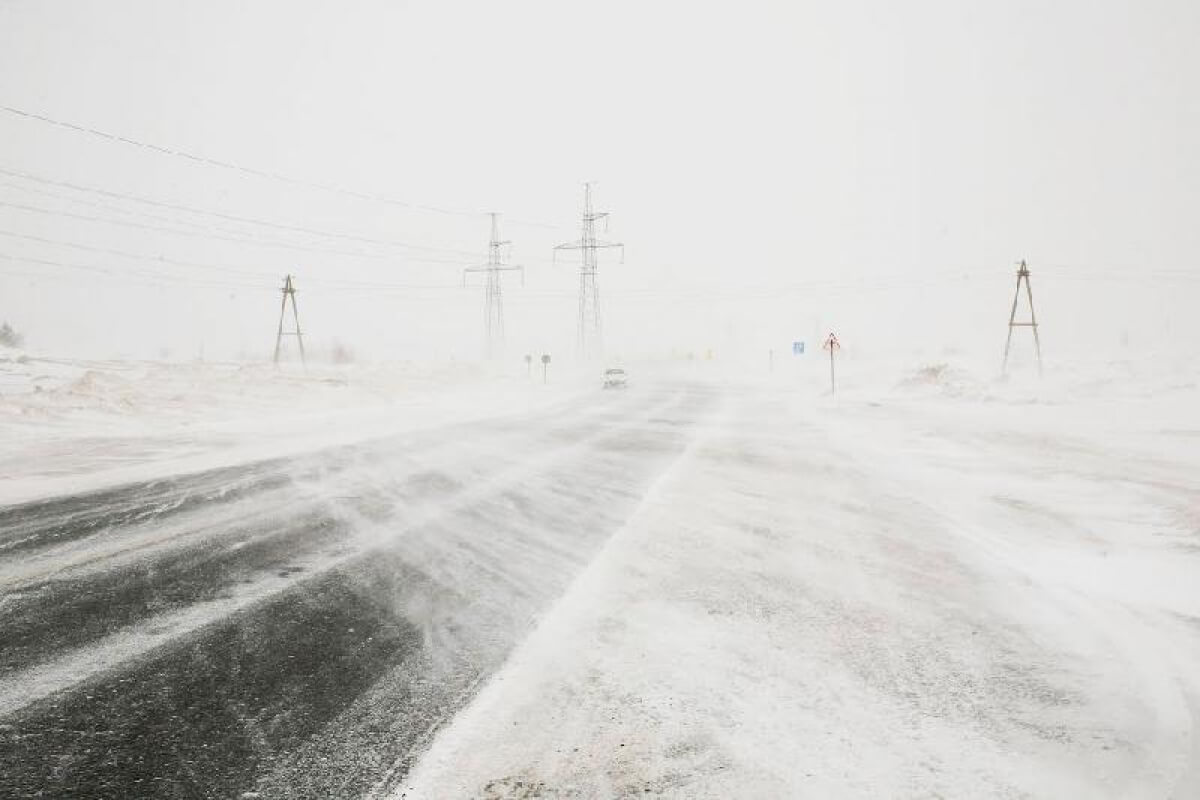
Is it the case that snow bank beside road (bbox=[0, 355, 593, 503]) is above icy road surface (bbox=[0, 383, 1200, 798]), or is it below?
above

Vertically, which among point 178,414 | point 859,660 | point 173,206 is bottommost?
point 859,660

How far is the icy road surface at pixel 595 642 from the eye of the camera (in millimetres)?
2213

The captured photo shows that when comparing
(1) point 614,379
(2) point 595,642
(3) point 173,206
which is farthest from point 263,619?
(3) point 173,206

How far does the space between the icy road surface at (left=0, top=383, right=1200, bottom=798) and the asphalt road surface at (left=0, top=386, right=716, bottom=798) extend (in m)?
0.02

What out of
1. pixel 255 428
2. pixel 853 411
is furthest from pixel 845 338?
pixel 255 428

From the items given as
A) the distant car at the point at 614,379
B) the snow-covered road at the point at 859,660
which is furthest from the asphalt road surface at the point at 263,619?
the distant car at the point at 614,379

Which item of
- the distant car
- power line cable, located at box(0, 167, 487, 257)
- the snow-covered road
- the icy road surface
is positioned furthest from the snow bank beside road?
power line cable, located at box(0, 167, 487, 257)

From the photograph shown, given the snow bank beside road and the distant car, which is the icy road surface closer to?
the snow bank beside road

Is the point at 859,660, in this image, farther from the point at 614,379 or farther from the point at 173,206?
the point at 173,206

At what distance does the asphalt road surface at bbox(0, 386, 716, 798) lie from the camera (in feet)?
7.20

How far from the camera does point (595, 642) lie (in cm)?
325

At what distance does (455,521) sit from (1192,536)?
22.1ft

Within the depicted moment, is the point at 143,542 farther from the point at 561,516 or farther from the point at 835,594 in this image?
the point at 835,594

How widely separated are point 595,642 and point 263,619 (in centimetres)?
187
